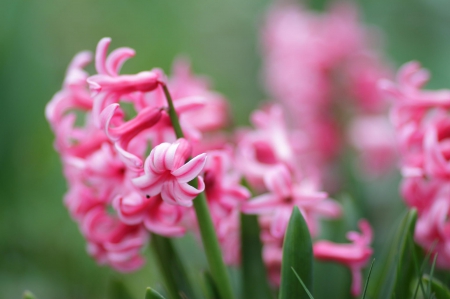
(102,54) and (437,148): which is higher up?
(102,54)

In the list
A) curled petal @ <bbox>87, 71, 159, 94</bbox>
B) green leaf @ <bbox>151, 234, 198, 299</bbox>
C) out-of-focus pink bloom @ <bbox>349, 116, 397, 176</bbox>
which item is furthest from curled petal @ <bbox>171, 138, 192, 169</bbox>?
out-of-focus pink bloom @ <bbox>349, 116, 397, 176</bbox>

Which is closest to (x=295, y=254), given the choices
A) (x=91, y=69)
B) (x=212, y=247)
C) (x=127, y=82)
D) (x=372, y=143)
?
(x=212, y=247)

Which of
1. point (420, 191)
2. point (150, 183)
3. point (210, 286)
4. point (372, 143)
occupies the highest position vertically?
point (150, 183)

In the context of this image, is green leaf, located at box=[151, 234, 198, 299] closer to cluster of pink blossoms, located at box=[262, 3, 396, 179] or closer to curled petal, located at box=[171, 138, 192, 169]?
curled petal, located at box=[171, 138, 192, 169]

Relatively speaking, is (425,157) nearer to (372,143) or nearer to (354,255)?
(354,255)

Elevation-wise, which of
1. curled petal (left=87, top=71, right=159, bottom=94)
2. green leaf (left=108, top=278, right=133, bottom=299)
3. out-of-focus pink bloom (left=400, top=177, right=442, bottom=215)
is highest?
curled petal (left=87, top=71, right=159, bottom=94)
